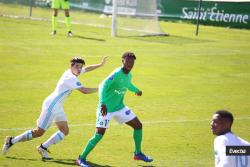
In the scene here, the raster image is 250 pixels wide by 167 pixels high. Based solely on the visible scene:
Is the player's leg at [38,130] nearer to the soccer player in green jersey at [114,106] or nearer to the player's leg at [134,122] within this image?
the soccer player in green jersey at [114,106]

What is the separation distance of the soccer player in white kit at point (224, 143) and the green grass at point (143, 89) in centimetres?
454

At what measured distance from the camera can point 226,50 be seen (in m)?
30.8

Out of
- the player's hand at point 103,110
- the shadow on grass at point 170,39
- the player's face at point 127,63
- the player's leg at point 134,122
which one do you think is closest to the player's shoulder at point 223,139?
the player's hand at point 103,110

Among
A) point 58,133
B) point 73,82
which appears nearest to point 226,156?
point 73,82

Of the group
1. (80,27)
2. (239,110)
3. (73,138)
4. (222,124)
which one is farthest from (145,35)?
(222,124)

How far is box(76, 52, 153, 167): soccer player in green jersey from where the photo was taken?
11.8m

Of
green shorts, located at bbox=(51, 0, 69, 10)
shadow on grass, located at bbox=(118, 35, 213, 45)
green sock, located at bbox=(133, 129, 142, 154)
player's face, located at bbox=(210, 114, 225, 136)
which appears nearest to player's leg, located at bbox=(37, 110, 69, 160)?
green sock, located at bbox=(133, 129, 142, 154)

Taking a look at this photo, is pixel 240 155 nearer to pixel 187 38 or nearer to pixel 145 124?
pixel 145 124

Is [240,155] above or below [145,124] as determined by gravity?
above

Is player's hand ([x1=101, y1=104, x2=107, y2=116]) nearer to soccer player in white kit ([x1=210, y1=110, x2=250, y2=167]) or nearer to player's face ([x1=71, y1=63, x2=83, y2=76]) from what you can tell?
player's face ([x1=71, y1=63, x2=83, y2=76])

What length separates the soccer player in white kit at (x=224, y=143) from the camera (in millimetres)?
7594

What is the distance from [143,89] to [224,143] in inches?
505

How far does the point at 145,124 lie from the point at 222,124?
7968 mm

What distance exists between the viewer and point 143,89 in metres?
20.5
